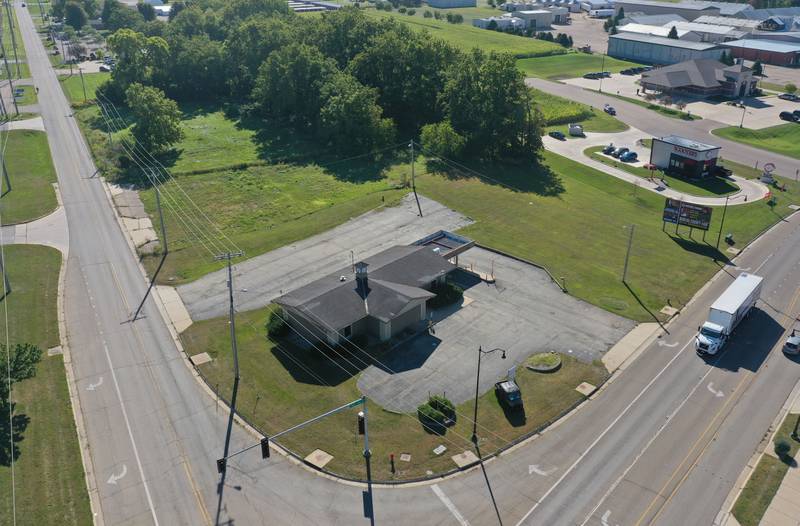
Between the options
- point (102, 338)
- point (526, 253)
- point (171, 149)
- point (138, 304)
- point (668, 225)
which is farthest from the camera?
point (171, 149)

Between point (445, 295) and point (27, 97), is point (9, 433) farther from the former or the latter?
point (27, 97)

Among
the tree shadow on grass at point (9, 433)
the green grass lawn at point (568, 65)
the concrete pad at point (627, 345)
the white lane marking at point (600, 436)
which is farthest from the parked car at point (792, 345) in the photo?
the green grass lawn at point (568, 65)

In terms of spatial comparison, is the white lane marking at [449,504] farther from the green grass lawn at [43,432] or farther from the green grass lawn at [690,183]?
the green grass lawn at [690,183]

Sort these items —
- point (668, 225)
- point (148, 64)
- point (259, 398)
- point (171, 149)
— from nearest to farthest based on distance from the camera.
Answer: point (259, 398)
point (668, 225)
point (171, 149)
point (148, 64)

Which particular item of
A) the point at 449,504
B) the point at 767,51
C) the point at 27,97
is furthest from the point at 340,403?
the point at 767,51

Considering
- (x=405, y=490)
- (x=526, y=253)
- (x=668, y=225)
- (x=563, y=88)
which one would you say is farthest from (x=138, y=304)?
(x=563, y=88)

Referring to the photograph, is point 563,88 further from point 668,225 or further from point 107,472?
point 107,472
